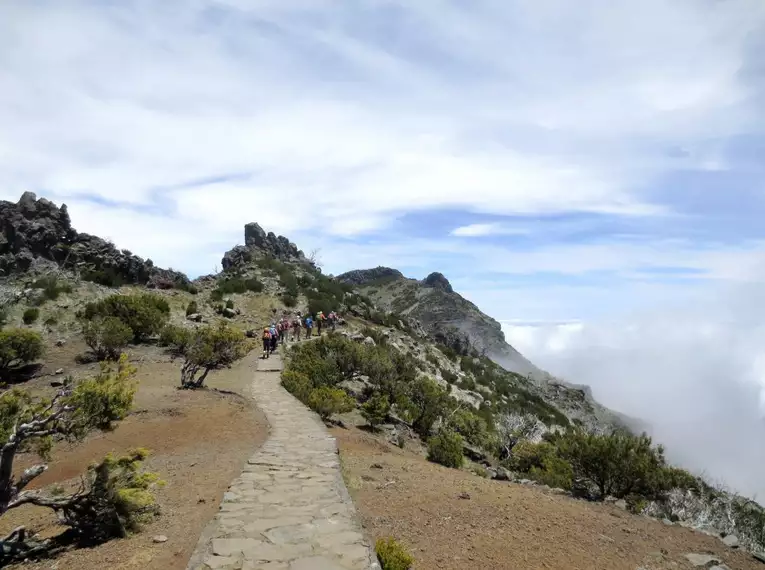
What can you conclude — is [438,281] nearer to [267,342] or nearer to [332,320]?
[332,320]

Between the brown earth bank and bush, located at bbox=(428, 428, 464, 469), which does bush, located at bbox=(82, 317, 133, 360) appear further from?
bush, located at bbox=(428, 428, 464, 469)

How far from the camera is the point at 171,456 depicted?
1118 centimetres

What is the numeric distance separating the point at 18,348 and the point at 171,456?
44.9 ft

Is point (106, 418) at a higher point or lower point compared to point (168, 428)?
higher

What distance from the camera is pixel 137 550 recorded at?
6223 millimetres

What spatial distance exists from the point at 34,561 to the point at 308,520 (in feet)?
11.0

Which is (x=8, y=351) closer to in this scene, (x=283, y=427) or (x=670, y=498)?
(x=283, y=427)

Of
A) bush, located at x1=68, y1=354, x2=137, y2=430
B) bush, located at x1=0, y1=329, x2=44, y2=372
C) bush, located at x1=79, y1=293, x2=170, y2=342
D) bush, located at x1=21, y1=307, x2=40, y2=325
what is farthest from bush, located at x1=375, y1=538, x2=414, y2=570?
bush, located at x1=21, y1=307, x2=40, y2=325

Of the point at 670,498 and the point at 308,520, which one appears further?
the point at 670,498

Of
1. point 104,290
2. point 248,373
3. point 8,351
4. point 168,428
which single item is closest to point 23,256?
point 104,290

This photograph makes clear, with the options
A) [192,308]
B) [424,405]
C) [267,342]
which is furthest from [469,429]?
[192,308]

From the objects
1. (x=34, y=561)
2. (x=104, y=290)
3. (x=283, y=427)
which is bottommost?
(x=34, y=561)

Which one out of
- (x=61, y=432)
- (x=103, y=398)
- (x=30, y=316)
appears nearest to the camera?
(x=61, y=432)

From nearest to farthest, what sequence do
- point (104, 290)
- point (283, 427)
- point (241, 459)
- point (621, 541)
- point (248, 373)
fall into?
point (621, 541) < point (241, 459) < point (283, 427) < point (248, 373) < point (104, 290)
